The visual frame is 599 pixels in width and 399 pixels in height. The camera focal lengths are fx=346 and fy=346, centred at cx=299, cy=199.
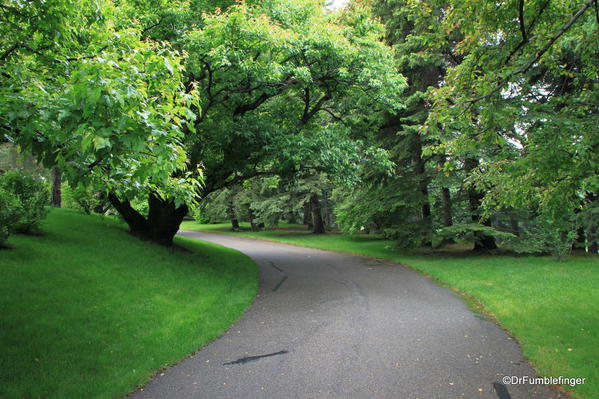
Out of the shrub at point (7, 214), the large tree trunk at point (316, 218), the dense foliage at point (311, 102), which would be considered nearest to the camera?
the dense foliage at point (311, 102)

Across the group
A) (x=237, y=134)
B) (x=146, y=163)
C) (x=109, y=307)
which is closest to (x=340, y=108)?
(x=237, y=134)

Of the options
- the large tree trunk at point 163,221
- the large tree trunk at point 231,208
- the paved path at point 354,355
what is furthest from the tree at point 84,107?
the large tree trunk at point 231,208

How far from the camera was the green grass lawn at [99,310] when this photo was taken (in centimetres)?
426

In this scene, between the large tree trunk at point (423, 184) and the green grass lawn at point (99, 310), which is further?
the large tree trunk at point (423, 184)

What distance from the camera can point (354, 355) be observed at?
198 inches

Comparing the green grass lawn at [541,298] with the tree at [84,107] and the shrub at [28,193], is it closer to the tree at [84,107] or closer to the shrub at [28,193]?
the tree at [84,107]

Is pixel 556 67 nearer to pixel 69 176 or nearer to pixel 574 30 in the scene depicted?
pixel 574 30

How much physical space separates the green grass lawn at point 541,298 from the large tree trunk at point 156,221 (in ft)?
29.8

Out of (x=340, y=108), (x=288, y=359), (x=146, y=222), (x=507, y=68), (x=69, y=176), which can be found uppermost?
(x=340, y=108)

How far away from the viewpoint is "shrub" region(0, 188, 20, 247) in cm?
799

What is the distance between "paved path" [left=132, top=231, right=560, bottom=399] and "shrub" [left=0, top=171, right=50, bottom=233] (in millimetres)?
6916

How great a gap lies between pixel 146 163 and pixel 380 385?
365cm

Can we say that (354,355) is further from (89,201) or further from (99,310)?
(89,201)

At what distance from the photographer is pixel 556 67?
18.0 feet
